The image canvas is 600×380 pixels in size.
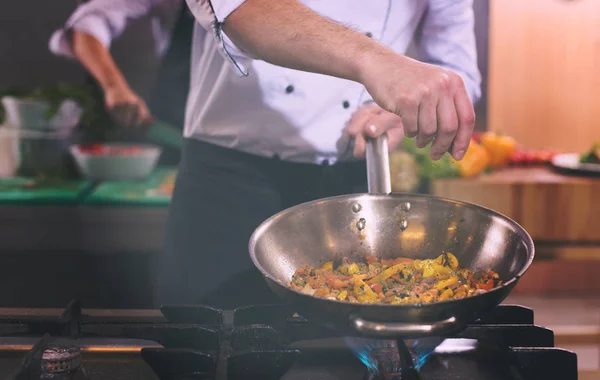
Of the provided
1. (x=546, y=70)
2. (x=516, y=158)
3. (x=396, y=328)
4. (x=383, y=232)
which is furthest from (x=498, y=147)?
(x=396, y=328)

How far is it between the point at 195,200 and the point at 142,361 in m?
0.59

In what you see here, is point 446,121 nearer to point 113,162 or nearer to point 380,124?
point 380,124

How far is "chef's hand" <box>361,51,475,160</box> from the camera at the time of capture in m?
0.87

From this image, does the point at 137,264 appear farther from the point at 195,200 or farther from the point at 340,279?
the point at 340,279

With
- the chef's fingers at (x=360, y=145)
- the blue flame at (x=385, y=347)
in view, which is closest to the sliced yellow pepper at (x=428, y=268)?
the blue flame at (x=385, y=347)

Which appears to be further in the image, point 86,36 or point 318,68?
point 86,36

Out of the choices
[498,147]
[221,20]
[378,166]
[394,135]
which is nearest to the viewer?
[221,20]

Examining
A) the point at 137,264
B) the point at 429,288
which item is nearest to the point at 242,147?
the point at 429,288

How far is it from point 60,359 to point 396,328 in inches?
17.7

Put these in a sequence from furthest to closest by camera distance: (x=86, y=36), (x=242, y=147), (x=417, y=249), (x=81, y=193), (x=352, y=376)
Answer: (x=86, y=36), (x=81, y=193), (x=242, y=147), (x=417, y=249), (x=352, y=376)

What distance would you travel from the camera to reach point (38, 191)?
252 cm

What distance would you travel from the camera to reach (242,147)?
1455mm

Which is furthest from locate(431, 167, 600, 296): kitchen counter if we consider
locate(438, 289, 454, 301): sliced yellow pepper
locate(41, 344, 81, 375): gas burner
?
locate(41, 344, 81, 375): gas burner

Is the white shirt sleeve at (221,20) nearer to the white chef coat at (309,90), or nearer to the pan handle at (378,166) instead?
the pan handle at (378,166)
